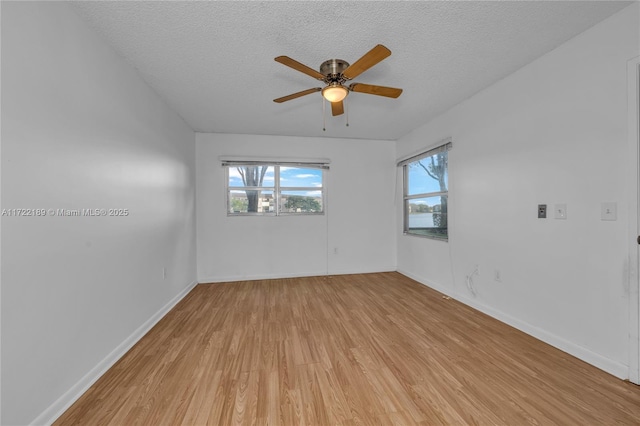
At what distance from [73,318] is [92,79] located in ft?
5.16

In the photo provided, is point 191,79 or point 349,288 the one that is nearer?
point 191,79

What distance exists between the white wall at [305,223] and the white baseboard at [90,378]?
1.62 m

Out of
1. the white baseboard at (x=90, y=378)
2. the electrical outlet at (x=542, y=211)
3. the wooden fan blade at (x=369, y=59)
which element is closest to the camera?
the white baseboard at (x=90, y=378)

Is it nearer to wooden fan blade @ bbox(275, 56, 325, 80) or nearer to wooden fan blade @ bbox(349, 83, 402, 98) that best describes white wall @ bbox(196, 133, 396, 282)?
wooden fan blade @ bbox(349, 83, 402, 98)

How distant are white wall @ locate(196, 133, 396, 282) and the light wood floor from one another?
149 cm

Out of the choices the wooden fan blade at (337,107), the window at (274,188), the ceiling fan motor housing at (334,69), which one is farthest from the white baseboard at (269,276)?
the ceiling fan motor housing at (334,69)

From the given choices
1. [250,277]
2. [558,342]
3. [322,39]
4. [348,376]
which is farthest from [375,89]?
[250,277]

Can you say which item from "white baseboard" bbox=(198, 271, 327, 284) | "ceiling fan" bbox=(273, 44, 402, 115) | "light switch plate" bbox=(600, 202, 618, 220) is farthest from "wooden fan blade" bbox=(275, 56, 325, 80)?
"white baseboard" bbox=(198, 271, 327, 284)

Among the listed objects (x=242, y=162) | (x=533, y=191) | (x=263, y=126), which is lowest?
(x=533, y=191)

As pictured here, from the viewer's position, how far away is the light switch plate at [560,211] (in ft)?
6.55

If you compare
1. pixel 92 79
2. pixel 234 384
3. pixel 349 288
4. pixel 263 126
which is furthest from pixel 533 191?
pixel 92 79

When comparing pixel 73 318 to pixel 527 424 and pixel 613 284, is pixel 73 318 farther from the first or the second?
pixel 613 284

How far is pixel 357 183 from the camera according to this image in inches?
179

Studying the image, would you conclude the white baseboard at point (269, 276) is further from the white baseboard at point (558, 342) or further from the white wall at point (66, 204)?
the white baseboard at point (558, 342)
